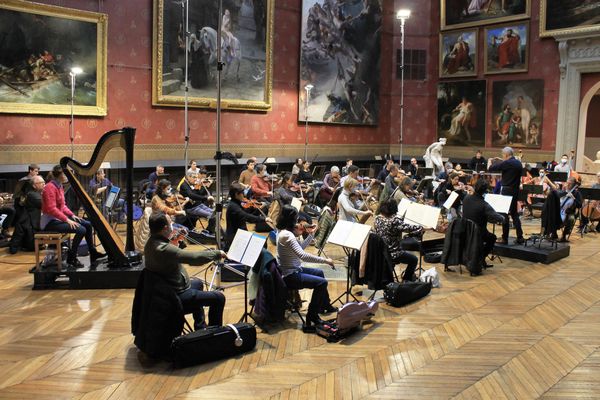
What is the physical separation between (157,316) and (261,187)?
6.56m

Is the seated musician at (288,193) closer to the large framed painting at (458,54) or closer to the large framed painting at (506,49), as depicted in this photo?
the large framed painting at (506,49)

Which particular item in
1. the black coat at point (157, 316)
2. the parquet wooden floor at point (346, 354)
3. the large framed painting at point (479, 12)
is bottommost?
the parquet wooden floor at point (346, 354)

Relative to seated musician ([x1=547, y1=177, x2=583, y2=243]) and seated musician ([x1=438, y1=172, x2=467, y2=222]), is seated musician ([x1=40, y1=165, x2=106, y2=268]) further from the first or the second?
seated musician ([x1=547, y1=177, x2=583, y2=243])

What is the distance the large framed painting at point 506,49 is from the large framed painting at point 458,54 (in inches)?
18.5

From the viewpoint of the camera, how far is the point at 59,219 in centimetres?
757

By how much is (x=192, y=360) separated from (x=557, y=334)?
3521 mm

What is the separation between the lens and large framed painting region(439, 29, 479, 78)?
62.8 ft

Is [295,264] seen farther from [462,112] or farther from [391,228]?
[462,112]

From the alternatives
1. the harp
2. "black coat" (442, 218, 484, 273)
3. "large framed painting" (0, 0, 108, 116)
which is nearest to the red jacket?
the harp

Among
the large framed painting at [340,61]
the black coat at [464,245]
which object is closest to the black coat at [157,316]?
the black coat at [464,245]

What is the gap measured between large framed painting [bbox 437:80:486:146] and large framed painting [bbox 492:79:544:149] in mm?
475

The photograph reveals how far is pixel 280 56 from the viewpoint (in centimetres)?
1695

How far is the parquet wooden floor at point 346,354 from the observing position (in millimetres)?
4387

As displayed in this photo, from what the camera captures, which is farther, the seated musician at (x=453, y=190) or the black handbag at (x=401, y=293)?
the seated musician at (x=453, y=190)
